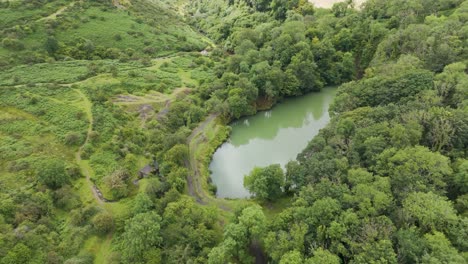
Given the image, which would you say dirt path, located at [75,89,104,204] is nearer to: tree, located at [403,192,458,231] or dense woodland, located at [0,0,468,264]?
dense woodland, located at [0,0,468,264]

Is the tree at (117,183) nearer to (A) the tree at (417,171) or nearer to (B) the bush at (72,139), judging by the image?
(B) the bush at (72,139)

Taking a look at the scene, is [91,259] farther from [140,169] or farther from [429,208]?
[429,208]

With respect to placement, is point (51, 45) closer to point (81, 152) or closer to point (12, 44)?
point (12, 44)

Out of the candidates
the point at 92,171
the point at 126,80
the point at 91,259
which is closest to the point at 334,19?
the point at 126,80

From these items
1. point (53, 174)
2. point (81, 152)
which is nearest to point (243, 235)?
point (53, 174)

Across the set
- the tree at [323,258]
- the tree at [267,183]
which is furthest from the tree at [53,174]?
the tree at [323,258]

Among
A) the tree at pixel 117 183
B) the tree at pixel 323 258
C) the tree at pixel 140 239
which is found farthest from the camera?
the tree at pixel 117 183
